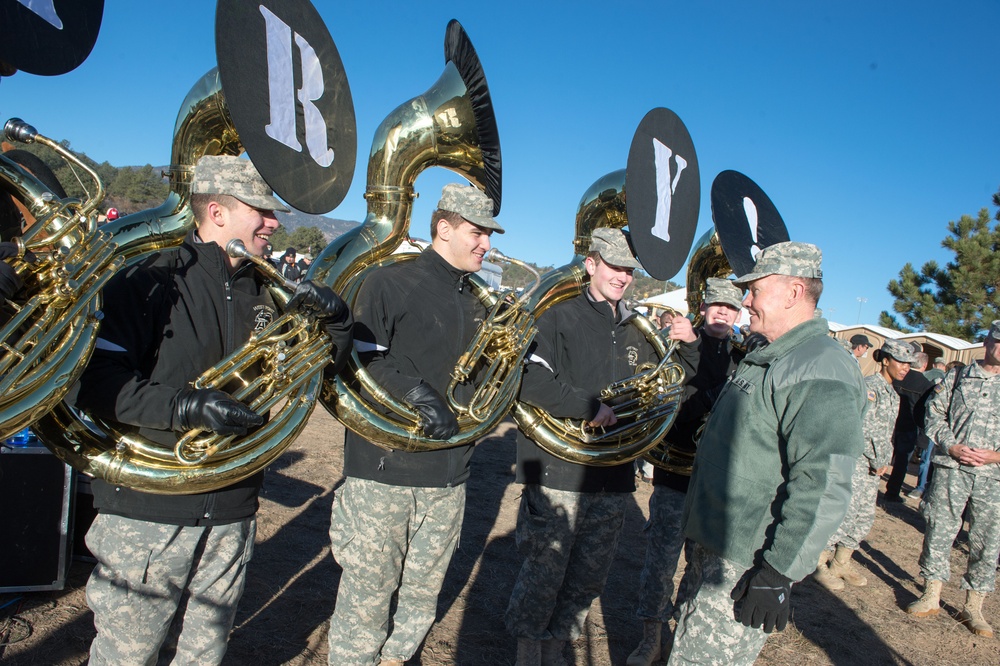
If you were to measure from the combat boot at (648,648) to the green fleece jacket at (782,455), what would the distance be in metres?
1.53

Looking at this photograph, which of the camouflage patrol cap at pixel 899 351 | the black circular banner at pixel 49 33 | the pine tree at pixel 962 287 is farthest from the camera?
the pine tree at pixel 962 287

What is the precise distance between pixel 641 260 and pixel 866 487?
383 centimetres

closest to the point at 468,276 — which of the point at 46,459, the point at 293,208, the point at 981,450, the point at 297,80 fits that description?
the point at 293,208

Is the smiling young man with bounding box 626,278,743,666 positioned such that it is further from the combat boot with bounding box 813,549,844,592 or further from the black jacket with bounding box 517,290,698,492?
the combat boot with bounding box 813,549,844,592

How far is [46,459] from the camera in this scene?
3674mm

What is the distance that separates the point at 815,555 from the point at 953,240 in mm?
21927

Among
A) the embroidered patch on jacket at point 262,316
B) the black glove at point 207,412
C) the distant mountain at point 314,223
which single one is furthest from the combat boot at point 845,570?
the distant mountain at point 314,223

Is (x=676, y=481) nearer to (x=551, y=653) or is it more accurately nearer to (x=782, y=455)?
(x=551, y=653)

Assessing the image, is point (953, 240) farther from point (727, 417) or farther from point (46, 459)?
point (46, 459)

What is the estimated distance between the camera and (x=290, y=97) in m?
2.87

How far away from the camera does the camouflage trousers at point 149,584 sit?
94.0 inches

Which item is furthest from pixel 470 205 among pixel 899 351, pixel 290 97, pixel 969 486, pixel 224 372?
pixel 899 351

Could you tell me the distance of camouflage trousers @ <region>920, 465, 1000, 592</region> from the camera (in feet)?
16.9

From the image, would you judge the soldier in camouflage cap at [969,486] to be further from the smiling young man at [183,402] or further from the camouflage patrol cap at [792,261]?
the smiling young man at [183,402]
